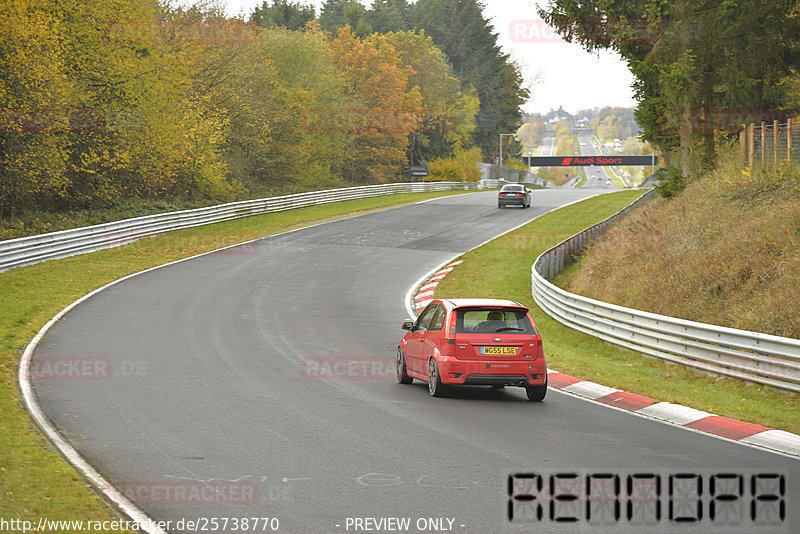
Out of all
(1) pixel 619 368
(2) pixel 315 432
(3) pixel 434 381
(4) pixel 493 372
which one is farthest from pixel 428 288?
(2) pixel 315 432

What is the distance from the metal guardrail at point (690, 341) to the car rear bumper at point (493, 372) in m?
3.61

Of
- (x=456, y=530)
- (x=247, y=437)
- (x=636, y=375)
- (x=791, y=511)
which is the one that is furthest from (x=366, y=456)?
(x=636, y=375)

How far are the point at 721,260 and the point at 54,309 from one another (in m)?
15.2

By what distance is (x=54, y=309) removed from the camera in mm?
20281

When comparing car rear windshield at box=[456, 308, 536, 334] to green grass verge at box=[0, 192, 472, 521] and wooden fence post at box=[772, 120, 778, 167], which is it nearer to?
green grass verge at box=[0, 192, 472, 521]

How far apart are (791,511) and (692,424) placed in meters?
3.75

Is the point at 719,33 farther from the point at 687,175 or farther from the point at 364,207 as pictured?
the point at 364,207

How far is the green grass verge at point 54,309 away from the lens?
7203mm

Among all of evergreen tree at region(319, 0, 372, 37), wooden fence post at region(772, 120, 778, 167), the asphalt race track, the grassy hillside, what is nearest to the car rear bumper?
the asphalt race track

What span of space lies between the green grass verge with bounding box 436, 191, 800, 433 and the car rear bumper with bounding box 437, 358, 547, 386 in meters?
1.93
